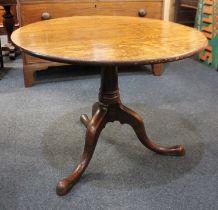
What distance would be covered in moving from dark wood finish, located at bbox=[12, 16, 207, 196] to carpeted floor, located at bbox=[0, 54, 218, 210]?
0.32 feet

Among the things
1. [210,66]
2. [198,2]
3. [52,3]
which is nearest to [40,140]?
[52,3]

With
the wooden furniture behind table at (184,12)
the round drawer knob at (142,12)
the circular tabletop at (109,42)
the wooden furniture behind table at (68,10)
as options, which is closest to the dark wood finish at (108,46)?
the circular tabletop at (109,42)

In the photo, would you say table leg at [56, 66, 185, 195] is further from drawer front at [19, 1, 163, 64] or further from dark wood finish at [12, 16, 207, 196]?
drawer front at [19, 1, 163, 64]

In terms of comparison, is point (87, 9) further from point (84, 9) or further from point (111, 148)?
point (111, 148)

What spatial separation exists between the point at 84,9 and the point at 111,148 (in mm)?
1237

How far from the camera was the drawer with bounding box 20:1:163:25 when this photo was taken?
2098 mm

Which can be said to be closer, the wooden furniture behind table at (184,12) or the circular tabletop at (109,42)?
the circular tabletop at (109,42)

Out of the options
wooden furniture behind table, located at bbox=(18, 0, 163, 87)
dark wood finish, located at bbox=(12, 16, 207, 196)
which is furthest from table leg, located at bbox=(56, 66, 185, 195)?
wooden furniture behind table, located at bbox=(18, 0, 163, 87)

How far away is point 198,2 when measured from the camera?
2.79m

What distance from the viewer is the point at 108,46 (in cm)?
96

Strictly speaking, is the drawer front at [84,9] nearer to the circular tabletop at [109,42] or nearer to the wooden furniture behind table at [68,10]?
the wooden furniture behind table at [68,10]

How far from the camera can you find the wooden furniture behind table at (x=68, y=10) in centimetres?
209

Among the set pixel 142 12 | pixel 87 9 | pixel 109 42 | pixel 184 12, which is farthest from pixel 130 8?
pixel 109 42

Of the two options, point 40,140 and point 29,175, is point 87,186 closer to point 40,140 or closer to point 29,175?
point 29,175
